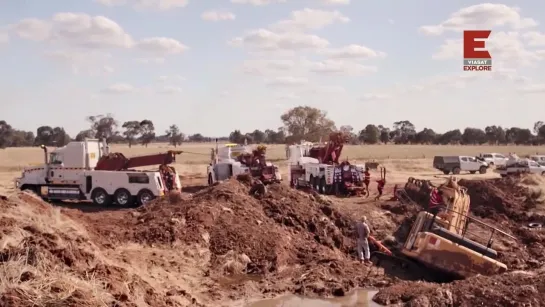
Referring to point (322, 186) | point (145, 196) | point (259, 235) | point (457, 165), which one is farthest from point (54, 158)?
point (457, 165)

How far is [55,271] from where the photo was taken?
884 cm

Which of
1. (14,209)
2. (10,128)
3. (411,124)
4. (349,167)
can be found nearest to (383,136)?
(411,124)

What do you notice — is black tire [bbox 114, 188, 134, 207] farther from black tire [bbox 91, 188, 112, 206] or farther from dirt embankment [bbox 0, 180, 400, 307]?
dirt embankment [bbox 0, 180, 400, 307]

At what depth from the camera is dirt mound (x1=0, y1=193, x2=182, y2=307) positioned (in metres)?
8.16

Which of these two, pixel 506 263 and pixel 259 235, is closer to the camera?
pixel 259 235

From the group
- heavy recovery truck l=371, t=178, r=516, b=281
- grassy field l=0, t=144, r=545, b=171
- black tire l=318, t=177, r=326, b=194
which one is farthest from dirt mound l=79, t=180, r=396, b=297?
grassy field l=0, t=144, r=545, b=171

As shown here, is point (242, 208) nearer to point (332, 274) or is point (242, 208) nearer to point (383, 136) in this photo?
point (332, 274)

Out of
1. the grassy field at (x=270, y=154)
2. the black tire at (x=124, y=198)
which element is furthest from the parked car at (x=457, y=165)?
the black tire at (x=124, y=198)

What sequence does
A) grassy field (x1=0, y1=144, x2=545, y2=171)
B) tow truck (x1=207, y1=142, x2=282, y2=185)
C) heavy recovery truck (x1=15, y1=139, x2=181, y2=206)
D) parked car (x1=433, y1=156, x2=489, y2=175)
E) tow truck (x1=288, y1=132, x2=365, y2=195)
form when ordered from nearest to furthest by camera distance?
heavy recovery truck (x1=15, y1=139, x2=181, y2=206), tow truck (x1=288, y1=132, x2=365, y2=195), tow truck (x1=207, y1=142, x2=282, y2=185), parked car (x1=433, y1=156, x2=489, y2=175), grassy field (x1=0, y1=144, x2=545, y2=171)

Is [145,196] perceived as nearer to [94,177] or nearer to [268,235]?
[94,177]

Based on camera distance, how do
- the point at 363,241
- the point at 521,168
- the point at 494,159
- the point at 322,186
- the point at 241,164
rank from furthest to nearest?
the point at 494,159 < the point at 521,168 < the point at 241,164 < the point at 322,186 < the point at 363,241

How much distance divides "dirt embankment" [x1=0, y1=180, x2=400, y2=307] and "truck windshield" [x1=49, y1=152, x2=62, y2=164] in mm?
8058

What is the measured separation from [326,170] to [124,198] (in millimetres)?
9601

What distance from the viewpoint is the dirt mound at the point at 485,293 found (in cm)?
1001
